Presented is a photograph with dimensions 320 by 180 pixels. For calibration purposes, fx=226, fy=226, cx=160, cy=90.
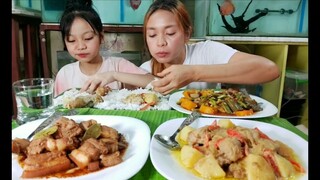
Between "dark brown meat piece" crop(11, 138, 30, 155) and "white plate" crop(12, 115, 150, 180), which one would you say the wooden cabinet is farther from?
"dark brown meat piece" crop(11, 138, 30, 155)

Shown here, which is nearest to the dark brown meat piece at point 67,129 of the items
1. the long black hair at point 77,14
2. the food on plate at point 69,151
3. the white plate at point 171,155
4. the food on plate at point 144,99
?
the food on plate at point 69,151

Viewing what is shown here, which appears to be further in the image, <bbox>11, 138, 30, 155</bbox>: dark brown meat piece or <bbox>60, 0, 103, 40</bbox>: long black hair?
<bbox>60, 0, 103, 40</bbox>: long black hair

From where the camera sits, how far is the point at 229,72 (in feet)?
2.08

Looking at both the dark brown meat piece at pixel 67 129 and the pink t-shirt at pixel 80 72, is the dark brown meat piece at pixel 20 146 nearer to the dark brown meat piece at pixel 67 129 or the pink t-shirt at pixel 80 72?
the dark brown meat piece at pixel 67 129

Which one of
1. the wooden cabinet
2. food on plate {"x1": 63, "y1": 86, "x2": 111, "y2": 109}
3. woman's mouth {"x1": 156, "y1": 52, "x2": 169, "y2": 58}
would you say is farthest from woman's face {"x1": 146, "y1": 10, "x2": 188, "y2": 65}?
food on plate {"x1": 63, "y1": 86, "x2": 111, "y2": 109}

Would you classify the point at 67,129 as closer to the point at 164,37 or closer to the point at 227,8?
the point at 164,37

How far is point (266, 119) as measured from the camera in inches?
19.7

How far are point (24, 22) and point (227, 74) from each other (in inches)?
22.8

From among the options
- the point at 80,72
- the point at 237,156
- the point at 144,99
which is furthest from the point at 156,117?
the point at 80,72

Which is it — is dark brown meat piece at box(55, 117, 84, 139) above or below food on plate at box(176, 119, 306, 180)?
above

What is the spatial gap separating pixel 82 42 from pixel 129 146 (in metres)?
0.42

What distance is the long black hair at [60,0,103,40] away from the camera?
650mm

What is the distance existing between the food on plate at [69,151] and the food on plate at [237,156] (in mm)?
108

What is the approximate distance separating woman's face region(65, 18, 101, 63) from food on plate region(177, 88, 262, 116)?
0.31m
